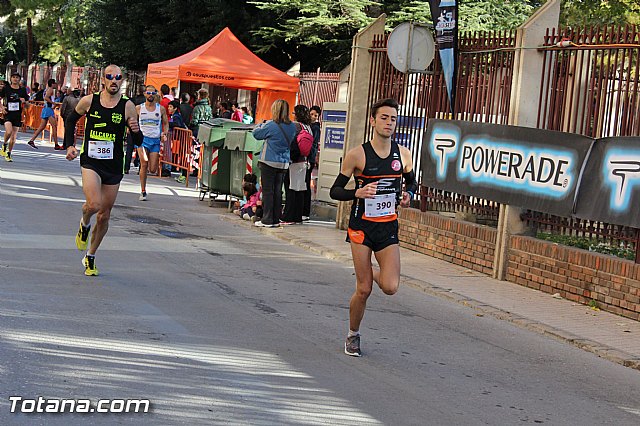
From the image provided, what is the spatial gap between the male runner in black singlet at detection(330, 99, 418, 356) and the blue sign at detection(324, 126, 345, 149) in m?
10.6

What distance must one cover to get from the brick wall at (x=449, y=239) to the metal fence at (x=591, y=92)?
2.71 feet

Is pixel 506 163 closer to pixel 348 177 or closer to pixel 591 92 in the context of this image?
pixel 591 92

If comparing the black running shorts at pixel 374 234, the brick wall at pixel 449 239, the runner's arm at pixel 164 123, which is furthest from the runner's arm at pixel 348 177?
the runner's arm at pixel 164 123

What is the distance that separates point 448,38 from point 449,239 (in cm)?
267

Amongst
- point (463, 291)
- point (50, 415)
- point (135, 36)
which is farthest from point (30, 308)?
point (135, 36)

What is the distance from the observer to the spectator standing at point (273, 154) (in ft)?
Result: 55.4

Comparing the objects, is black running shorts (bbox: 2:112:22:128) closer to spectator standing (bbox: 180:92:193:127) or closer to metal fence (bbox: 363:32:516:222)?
spectator standing (bbox: 180:92:193:127)

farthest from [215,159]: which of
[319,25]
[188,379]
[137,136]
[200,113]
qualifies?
[319,25]

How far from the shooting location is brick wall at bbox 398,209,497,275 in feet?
45.2

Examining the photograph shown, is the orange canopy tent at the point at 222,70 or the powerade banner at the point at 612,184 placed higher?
the orange canopy tent at the point at 222,70

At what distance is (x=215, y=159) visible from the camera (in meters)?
20.1

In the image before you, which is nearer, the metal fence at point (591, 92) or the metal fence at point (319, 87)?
the metal fence at point (591, 92)

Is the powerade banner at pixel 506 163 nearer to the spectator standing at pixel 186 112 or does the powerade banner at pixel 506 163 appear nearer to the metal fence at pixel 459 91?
the metal fence at pixel 459 91

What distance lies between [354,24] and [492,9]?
14.8ft
